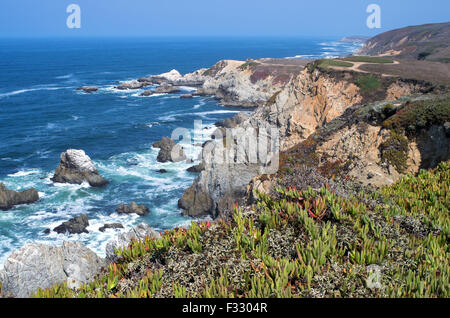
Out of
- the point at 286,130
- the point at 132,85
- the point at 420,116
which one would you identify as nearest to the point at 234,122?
the point at 286,130

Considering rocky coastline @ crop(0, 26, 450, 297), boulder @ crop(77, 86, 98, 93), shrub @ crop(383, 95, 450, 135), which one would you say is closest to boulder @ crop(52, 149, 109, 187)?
rocky coastline @ crop(0, 26, 450, 297)

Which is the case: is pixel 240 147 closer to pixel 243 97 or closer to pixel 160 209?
pixel 160 209

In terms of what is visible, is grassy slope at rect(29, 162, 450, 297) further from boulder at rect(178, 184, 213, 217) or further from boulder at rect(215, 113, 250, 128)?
boulder at rect(215, 113, 250, 128)

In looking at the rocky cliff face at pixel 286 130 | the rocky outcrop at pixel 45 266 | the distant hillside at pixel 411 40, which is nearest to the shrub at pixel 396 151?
the rocky cliff face at pixel 286 130

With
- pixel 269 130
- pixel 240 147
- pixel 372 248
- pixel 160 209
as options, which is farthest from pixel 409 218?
pixel 269 130

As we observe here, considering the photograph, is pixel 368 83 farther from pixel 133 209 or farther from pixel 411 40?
pixel 411 40

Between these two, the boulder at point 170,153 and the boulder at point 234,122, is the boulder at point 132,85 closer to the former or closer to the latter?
the boulder at point 234,122
